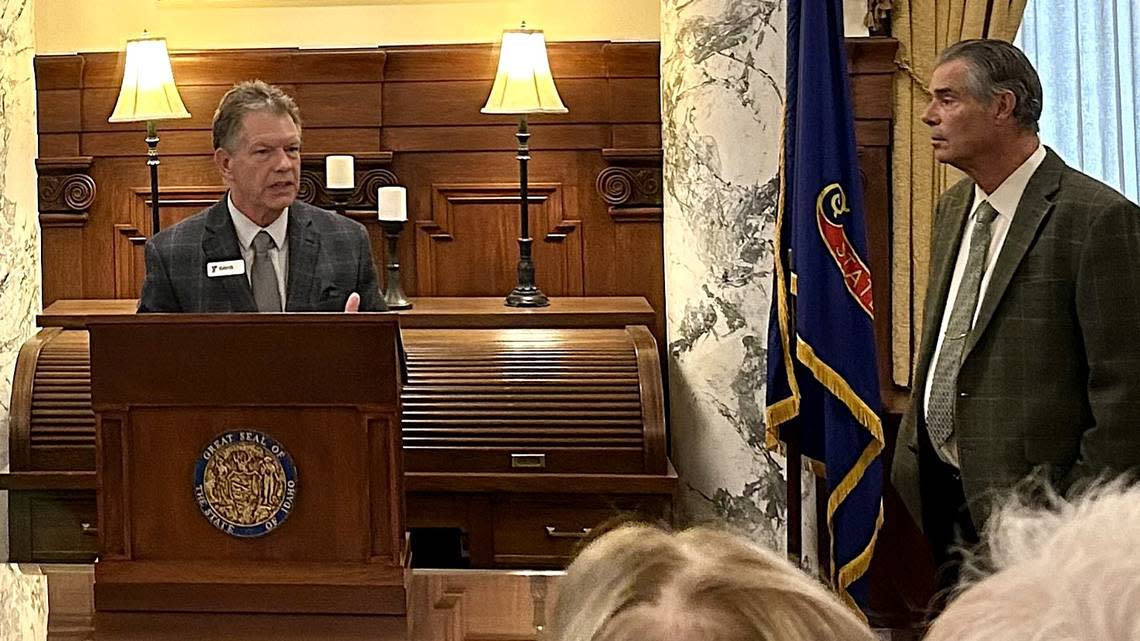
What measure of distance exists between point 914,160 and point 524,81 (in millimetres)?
1363

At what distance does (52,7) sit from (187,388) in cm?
349

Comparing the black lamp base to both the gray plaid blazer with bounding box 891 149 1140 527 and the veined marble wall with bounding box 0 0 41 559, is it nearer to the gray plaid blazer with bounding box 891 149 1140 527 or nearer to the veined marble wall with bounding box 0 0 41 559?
the veined marble wall with bounding box 0 0 41 559

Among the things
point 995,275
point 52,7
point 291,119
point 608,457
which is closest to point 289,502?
point 291,119

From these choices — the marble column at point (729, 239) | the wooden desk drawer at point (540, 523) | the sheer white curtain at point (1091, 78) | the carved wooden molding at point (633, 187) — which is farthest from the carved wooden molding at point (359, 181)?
the sheer white curtain at point (1091, 78)

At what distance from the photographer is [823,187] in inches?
159

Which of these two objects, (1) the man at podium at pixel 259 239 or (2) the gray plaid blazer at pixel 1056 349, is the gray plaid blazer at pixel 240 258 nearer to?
(1) the man at podium at pixel 259 239

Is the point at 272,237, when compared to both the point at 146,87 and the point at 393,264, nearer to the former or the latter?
the point at 393,264

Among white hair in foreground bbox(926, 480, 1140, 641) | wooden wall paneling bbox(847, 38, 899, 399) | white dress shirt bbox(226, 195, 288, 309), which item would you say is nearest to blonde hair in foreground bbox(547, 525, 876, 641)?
white hair in foreground bbox(926, 480, 1140, 641)

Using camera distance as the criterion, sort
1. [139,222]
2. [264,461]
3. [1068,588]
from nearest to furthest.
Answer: [1068,588] < [264,461] < [139,222]

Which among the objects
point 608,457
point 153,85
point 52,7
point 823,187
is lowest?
point 608,457

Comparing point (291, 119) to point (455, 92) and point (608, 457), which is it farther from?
point (455, 92)

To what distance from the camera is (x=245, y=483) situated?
274 centimetres

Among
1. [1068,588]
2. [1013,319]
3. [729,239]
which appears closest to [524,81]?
[729,239]

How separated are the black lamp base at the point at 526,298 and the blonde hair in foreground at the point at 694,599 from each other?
4341 millimetres
